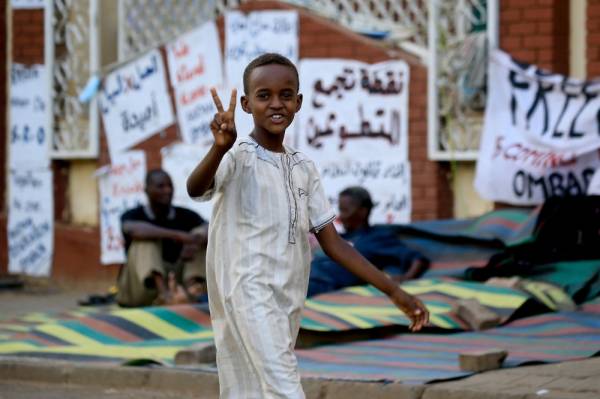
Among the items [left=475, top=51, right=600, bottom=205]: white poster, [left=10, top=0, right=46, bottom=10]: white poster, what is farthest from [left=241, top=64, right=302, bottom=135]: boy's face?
[left=10, top=0, right=46, bottom=10]: white poster

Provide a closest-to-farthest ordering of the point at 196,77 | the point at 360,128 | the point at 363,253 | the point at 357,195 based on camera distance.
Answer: the point at 363,253 < the point at 357,195 < the point at 360,128 < the point at 196,77

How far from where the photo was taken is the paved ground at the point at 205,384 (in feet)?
19.3

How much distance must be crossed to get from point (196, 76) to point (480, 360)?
5.84 metres

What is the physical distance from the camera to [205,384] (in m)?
6.63

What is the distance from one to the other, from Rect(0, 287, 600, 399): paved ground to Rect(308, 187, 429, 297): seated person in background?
6.54ft

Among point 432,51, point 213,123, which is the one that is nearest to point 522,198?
point 432,51

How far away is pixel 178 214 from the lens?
32.3 feet

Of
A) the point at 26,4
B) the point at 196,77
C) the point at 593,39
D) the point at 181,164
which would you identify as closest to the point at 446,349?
the point at 593,39

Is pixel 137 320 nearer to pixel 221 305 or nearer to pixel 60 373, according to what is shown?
pixel 60 373

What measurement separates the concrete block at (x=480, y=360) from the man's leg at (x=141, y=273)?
355 cm

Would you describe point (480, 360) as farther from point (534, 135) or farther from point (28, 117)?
point (28, 117)

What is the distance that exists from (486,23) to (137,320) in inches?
153

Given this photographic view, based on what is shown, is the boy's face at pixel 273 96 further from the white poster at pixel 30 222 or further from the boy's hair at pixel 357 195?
the white poster at pixel 30 222

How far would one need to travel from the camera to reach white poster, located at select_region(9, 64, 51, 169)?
12766 mm
